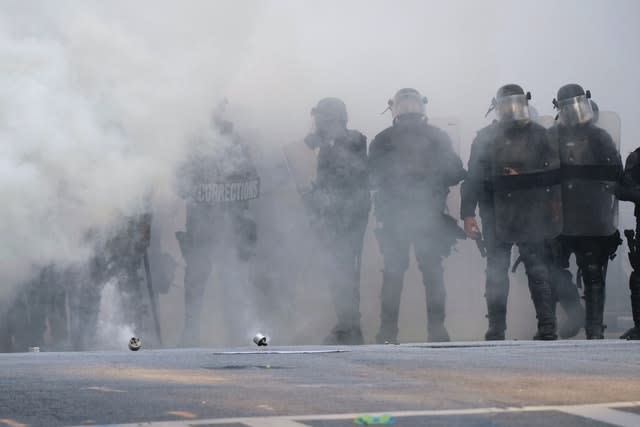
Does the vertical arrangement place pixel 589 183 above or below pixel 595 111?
below

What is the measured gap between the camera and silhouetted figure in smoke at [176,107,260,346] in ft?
53.9

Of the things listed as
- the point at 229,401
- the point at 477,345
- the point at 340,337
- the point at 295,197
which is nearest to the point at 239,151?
the point at 295,197

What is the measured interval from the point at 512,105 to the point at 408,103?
50.4 inches

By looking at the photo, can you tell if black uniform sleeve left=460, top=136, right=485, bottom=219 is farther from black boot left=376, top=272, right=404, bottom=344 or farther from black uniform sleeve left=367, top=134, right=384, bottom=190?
black boot left=376, top=272, right=404, bottom=344

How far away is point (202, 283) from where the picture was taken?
1683 cm

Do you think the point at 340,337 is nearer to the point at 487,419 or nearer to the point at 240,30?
the point at 240,30

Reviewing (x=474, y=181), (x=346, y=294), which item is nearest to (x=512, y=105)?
(x=474, y=181)

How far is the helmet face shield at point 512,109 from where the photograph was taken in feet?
54.8

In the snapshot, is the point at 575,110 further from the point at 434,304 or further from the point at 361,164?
the point at 434,304

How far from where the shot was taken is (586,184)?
55.5ft

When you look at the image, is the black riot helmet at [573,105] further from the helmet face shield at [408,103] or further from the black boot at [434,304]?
the black boot at [434,304]

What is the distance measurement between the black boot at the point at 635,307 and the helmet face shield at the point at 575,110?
6.44 ft

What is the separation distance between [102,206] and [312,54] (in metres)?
3.41

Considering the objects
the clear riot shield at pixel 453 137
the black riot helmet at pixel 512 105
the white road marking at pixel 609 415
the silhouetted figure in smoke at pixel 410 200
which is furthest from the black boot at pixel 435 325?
the white road marking at pixel 609 415
